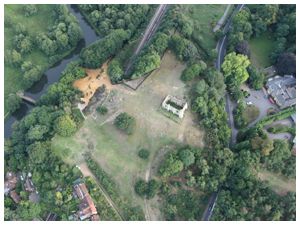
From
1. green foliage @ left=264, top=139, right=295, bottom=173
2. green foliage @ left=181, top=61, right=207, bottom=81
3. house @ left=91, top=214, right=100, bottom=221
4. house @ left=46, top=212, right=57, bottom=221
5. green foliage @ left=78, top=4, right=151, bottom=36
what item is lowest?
house @ left=46, top=212, right=57, bottom=221

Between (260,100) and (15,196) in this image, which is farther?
(260,100)

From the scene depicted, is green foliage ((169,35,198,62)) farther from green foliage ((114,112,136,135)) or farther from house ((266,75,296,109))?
green foliage ((114,112,136,135))

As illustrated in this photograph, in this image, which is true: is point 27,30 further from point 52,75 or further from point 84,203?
point 84,203

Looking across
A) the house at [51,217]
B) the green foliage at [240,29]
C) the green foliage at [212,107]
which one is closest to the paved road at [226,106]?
the green foliage at [240,29]

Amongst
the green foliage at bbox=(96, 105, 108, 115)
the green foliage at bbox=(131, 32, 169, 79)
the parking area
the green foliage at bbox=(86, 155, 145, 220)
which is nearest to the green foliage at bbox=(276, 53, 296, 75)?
the parking area

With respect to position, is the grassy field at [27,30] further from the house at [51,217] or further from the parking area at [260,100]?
the parking area at [260,100]

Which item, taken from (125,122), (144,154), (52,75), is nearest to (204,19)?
(125,122)
